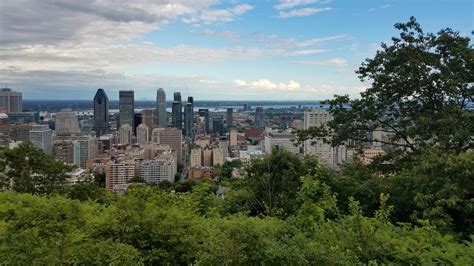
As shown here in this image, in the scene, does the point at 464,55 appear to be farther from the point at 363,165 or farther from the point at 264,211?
the point at 264,211

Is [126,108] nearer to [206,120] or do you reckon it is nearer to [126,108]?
[126,108]

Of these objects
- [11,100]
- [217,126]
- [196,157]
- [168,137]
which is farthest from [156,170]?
[217,126]

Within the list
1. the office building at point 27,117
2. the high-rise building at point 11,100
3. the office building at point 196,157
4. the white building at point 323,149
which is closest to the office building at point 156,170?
the office building at point 196,157

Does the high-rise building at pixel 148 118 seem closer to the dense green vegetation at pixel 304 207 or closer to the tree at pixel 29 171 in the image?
the tree at pixel 29 171

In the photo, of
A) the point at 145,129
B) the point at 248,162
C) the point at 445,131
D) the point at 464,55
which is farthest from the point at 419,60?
the point at 145,129

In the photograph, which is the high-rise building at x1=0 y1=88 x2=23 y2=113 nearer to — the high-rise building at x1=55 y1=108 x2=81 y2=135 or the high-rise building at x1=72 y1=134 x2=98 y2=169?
the high-rise building at x1=55 y1=108 x2=81 y2=135
